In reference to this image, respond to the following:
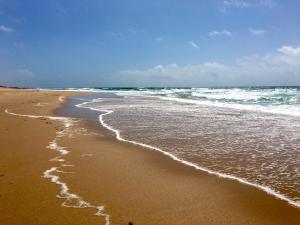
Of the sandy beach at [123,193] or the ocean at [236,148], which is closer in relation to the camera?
the sandy beach at [123,193]

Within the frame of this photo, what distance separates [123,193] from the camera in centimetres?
503

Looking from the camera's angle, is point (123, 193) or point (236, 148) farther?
point (236, 148)

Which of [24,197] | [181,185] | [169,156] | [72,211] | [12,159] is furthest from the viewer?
[169,156]

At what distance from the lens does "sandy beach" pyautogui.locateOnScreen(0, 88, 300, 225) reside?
414cm

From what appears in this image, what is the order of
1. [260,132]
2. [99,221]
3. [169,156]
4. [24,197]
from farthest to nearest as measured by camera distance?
[260,132] → [169,156] → [24,197] → [99,221]

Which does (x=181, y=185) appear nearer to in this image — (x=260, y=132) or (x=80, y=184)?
(x=80, y=184)

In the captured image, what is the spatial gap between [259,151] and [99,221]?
208 inches

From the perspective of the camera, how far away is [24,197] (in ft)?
15.6

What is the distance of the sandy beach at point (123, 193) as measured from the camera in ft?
13.6

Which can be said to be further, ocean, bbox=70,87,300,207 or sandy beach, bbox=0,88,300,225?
ocean, bbox=70,87,300,207

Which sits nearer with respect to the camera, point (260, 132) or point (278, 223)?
point (278, 223)

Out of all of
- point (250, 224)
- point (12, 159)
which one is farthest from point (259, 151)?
point (12, 159)

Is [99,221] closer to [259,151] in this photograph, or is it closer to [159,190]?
[159,190]

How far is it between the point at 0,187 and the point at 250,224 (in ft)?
12.6
